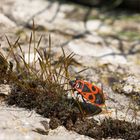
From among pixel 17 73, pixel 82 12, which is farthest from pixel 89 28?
pixel 17 73

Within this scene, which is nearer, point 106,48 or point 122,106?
point 122,106

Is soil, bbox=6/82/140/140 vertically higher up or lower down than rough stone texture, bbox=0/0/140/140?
lower down

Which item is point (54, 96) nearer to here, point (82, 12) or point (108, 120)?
point (108, 120)

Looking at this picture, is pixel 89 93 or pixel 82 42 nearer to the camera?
pixel 89 93

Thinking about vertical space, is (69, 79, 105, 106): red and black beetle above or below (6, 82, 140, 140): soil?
above

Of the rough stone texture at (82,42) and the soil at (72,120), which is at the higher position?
the rough stone texture at (82,42)

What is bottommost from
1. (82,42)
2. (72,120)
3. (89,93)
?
(72,120)

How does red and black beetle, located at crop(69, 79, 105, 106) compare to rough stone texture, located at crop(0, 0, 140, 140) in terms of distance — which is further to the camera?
red and black beetle, located at crop(69, 79, 105, 106)

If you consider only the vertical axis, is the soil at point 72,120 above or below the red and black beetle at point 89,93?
below

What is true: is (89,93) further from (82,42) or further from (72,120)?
(82,42)

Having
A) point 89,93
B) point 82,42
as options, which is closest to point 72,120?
point 89,93

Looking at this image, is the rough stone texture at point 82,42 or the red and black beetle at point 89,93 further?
the red and black beetle at point 89,93
